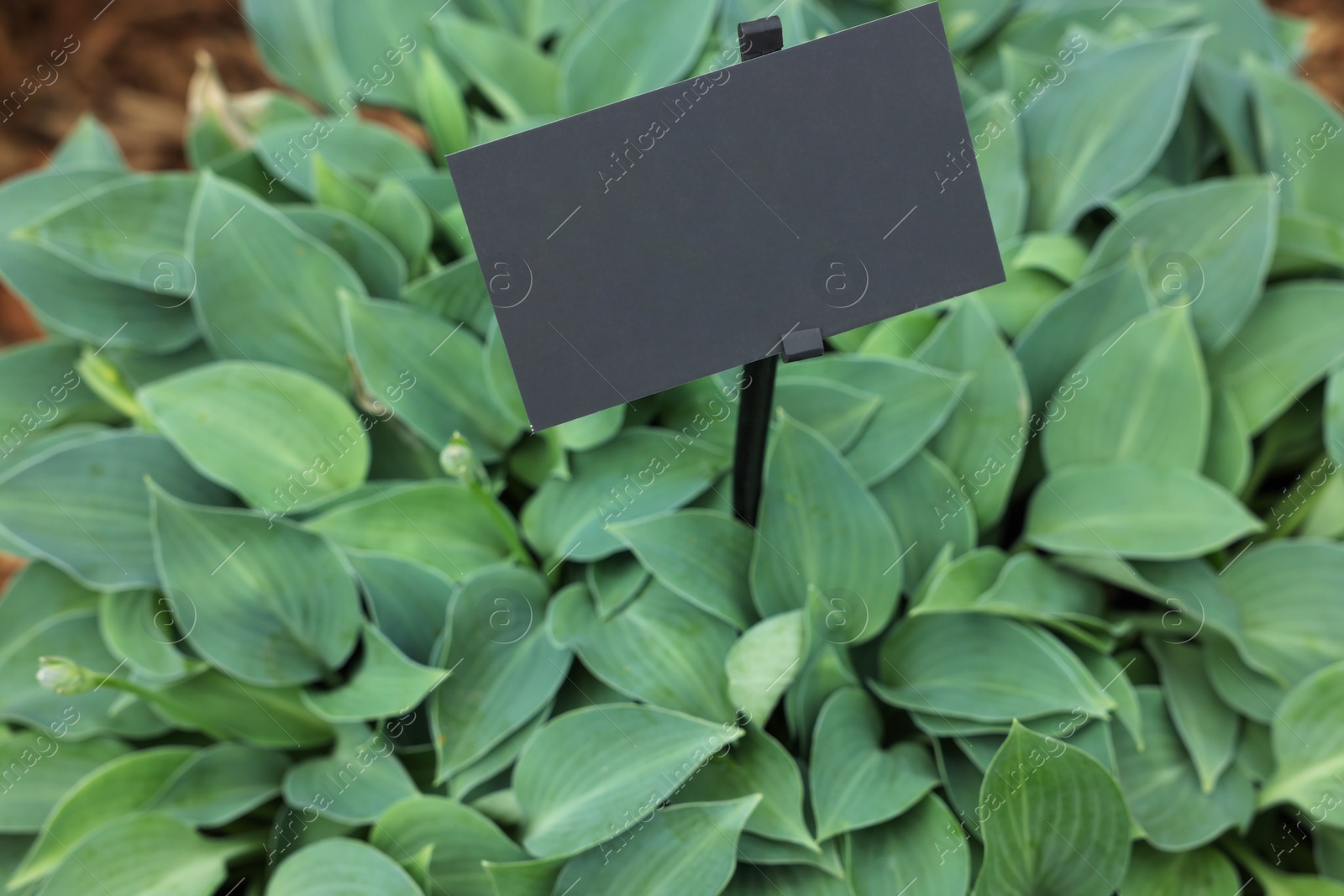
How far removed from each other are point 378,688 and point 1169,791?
79cm

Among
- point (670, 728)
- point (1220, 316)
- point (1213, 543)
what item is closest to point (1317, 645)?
point (1213, 543)

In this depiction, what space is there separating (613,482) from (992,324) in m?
0.44

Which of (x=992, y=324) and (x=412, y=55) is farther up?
(x=412, y=55)

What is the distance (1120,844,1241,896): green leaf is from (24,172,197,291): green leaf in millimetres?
1228

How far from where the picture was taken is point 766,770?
2.85ft

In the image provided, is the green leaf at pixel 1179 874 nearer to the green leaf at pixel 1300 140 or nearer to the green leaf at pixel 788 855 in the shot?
the green leaf at pixel 788 855

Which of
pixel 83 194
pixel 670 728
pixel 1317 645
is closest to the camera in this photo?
pixel 670 728

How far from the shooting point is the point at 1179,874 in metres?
0.92

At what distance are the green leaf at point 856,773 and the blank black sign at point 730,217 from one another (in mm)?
411

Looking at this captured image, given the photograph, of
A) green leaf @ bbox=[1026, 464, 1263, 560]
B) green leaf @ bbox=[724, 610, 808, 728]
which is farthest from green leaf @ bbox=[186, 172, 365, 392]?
green leaf @ bbox=[1026, 464, 1263, 560]

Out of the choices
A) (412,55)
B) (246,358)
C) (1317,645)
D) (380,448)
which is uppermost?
(412,55)

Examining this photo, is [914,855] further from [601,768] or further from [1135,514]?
[1135,514]

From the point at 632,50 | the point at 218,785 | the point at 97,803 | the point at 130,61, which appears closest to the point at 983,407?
the point at 632,50

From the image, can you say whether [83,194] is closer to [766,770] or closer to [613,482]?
[613,482]
